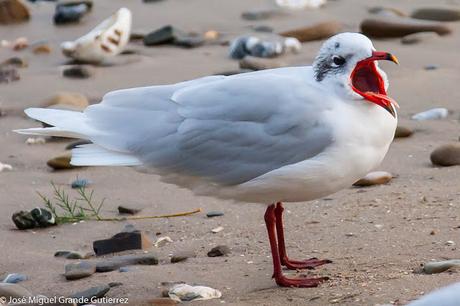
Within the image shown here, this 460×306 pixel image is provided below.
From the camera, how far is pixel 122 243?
5387 millimetres

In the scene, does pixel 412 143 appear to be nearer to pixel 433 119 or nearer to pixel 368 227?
pixel 433 119

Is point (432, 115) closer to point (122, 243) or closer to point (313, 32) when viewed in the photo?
point (313, 32)

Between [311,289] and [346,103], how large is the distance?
2.61 feet

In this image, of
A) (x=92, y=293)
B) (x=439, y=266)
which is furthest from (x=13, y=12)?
(x=439, y=266)

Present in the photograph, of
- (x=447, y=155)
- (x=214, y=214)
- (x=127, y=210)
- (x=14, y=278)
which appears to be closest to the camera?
(x=14, y=278)

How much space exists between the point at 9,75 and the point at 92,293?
4.33 meters

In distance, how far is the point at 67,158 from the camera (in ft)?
22.1

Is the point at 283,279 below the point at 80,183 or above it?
above

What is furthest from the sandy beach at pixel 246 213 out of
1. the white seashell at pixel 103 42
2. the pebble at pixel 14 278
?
the white seashell at pixel 103 42

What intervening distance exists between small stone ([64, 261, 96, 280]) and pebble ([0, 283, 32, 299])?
26cm

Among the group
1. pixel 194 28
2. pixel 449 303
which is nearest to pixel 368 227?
pixel 449 303

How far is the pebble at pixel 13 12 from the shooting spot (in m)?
10.0

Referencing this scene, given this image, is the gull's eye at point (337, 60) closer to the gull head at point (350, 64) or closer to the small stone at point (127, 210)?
the gull head at point (350, 64)

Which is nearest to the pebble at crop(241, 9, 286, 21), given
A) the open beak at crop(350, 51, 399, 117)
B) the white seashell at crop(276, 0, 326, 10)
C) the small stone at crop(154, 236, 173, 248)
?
the white seashell at crop(276, 0, 326, 10)
